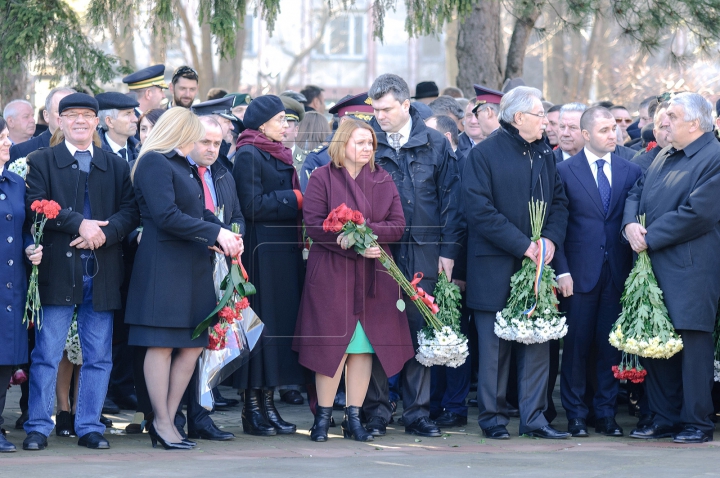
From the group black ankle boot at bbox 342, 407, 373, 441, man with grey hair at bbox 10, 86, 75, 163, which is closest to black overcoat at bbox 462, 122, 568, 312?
black ankle boot at bbox 342, 407, 373, 441

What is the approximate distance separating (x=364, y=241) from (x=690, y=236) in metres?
2.16

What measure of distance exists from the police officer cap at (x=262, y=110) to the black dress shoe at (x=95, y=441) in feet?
7.57

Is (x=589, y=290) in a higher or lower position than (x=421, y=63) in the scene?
lower

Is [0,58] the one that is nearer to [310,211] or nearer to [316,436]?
[310,211]

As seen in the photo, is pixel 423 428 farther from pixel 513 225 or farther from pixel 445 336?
pixel 513 225

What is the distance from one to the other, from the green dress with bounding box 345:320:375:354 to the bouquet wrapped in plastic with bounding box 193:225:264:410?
2.00ft

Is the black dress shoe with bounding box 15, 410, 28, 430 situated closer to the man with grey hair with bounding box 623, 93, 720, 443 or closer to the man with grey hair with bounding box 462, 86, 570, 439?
the man with grey hair with bounding box 462, 86, 570, 439

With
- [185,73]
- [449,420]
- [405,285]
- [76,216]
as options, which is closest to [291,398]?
[449,420]

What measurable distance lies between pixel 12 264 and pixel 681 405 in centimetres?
454

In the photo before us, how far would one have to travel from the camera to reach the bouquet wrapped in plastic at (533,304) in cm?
725

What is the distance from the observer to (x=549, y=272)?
7328mm

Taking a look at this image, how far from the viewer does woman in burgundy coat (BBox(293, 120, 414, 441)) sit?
23.6 feet

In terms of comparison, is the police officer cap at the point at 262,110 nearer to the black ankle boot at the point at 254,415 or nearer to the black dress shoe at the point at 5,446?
the black ankle boot at the point at 254,415

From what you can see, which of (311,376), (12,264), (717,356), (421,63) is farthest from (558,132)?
(421,63)
